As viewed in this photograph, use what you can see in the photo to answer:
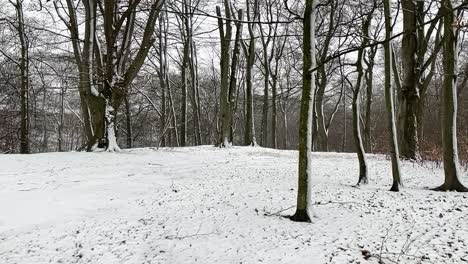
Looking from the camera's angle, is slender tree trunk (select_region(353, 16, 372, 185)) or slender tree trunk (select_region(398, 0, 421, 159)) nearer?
slender tree trunk (select_region(353, 16, 372, 185))

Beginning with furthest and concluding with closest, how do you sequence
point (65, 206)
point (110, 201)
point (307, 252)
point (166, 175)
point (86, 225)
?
point (166, 175) → point (110, 201) → point (65, 206) → point (86, 225) → point (307, 252)

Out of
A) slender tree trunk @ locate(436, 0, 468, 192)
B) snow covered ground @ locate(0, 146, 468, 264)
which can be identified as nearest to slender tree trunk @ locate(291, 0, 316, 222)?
snow covered ground @ locate(0, 146, 468, 264)

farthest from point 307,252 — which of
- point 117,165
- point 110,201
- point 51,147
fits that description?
point 51,147

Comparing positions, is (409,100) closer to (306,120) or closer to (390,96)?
(390,96)

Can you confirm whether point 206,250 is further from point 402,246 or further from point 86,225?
point 402,246

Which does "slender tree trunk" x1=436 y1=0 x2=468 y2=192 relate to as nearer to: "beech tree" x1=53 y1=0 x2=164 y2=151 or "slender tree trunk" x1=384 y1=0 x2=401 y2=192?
"slender tree trunk" x1=384 y1=0 x2=401 y2=192

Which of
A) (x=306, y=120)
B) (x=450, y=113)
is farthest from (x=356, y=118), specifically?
(x=306, y=120)

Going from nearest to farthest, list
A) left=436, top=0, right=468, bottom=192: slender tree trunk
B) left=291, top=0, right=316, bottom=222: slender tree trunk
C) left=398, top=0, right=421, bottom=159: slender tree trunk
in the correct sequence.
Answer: left=291, top=0, right=316, bottom=222: slender tree trunk < left=436, top=0, right=468, bottom=192: slender tree trunk < left=398, top=0, right=421, bottom=159: slender tree trunk

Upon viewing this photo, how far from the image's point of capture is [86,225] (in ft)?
13.0

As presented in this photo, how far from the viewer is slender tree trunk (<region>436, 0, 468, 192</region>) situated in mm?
6195

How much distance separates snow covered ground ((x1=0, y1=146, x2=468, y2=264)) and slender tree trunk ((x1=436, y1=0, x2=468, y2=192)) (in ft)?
1.53

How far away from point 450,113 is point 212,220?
203 inches

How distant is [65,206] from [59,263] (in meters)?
1.73

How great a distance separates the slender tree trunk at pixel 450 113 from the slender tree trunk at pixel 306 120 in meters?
3.55
